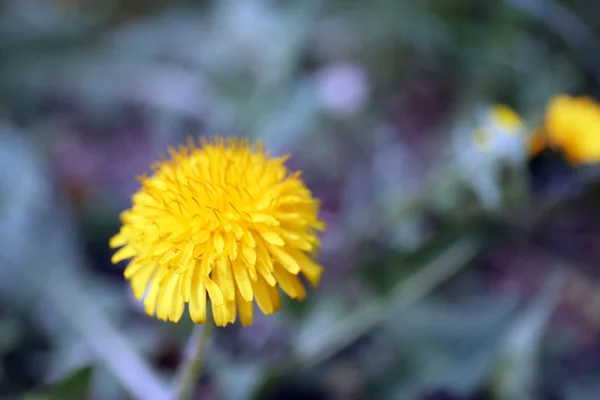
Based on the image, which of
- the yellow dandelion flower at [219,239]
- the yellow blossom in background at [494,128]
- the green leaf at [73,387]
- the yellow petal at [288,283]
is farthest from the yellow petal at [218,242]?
the yellow blossom in background at [494,128]

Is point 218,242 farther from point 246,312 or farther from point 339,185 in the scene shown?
point 339,185

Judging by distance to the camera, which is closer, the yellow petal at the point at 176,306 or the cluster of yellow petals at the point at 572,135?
the yellow petal at the point at 176,306

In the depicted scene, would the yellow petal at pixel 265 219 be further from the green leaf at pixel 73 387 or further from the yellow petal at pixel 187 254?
the green leaf at pixel 73 387

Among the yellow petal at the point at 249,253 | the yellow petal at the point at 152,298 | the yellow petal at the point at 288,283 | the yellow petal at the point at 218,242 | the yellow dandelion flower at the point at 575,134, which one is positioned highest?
the yellow petal at the point at 218,242

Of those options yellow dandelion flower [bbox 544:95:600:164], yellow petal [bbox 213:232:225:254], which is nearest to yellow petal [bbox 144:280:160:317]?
yellow petal [bbox 213:232:225:254]

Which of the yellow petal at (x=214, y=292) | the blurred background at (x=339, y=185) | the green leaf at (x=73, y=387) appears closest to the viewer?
the yellow petal at (x=214, y=292)

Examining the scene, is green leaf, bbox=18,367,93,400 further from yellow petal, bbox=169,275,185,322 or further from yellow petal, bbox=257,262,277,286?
yellow petal, bbox=257,262,277,286

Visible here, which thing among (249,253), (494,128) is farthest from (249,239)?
(494,128)

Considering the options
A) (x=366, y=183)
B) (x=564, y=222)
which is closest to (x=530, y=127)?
(x=564, y=222)

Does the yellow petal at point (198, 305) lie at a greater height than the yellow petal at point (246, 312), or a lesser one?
greater
